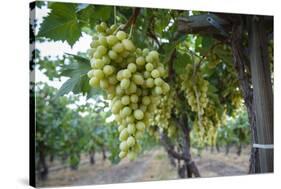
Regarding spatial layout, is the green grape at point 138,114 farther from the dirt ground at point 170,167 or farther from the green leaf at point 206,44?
the dirt ground at point 170,167

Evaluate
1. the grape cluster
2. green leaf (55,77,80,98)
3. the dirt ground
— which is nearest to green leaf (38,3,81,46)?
green leaf (55,77,80,98)

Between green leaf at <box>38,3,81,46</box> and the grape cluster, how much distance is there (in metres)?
0.45

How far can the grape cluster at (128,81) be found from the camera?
3.91 feet

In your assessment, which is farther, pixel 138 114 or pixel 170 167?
pixel 170 167

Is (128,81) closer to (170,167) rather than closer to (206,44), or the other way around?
(206,44)

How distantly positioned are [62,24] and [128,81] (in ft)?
2.10

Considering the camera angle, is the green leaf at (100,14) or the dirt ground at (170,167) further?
the dirt ground at (170,167)

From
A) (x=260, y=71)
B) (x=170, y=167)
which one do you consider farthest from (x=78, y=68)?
(x=170, y=167)

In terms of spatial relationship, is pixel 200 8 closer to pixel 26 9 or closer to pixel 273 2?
pixel 273 2

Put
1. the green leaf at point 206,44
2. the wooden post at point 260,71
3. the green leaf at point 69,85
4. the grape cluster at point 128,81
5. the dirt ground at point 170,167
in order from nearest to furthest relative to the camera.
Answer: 1. the grape cluster at point 128,81
2. the green leaf at point 69,85
3. the wooden post at point 260,71
4. the green leaf at point 206,44
5. the dirt ground at point 170,167

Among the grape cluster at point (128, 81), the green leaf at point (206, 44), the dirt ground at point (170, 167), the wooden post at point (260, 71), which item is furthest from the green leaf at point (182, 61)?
the dirt ground at point (170, 167)

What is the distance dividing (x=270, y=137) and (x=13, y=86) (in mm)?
1278

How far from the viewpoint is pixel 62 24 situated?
1672 mm

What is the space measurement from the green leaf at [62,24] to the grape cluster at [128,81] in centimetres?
45
